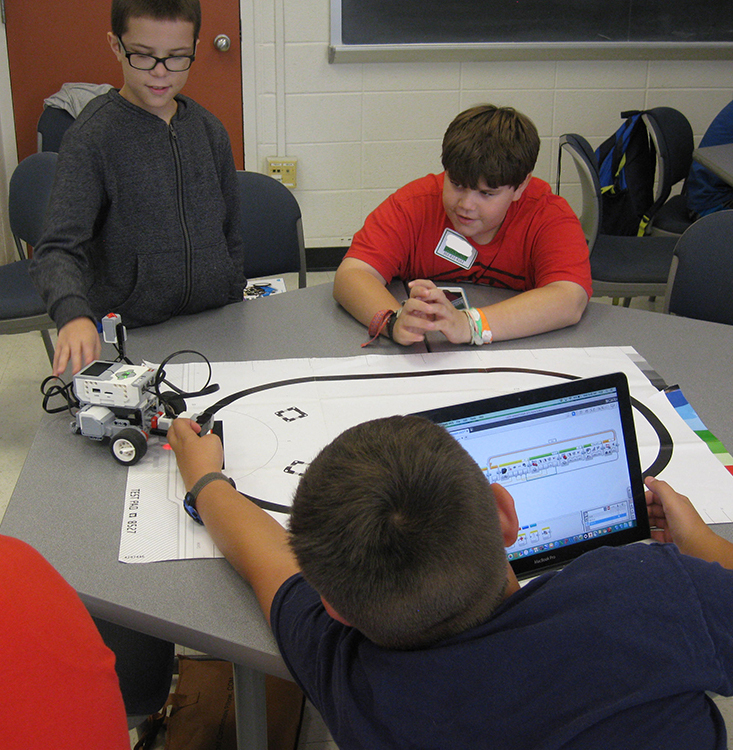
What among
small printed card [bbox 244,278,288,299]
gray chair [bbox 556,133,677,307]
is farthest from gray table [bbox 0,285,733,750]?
gray chair [bbox 556,133,677,307]

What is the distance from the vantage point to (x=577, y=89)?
12.5 ft

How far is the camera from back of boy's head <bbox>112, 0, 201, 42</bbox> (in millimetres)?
1383

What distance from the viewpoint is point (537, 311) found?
1546 mm

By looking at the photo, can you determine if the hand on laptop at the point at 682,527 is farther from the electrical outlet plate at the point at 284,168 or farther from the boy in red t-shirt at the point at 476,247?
the electrical outlet plate at the point at 284,168

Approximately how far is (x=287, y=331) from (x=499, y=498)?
902mm

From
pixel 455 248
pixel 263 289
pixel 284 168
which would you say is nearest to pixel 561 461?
pixel 455 248

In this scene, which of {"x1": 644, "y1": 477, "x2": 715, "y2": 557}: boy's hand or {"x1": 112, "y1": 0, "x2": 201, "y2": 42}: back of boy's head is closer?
{"x1": 644, "y1": 477, "x2": 715, "y2": 557}: boy's hand

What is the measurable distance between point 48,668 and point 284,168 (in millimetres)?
3504

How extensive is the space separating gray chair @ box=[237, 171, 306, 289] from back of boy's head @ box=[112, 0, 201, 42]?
0.86 metres

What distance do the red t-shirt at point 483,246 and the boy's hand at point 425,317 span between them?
327 millimetres

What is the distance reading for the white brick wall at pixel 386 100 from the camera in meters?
3.66

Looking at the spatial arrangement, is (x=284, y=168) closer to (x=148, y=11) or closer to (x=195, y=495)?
(x=148, y=11)

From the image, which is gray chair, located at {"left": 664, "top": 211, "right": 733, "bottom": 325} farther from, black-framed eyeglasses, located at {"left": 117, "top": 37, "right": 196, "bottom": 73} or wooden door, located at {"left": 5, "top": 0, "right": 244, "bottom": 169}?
wooden door, located at {"left": 5, "top": 0, "right": 244, "bottom": 169}

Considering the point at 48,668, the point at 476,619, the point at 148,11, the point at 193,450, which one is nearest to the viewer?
the point at 48,668
